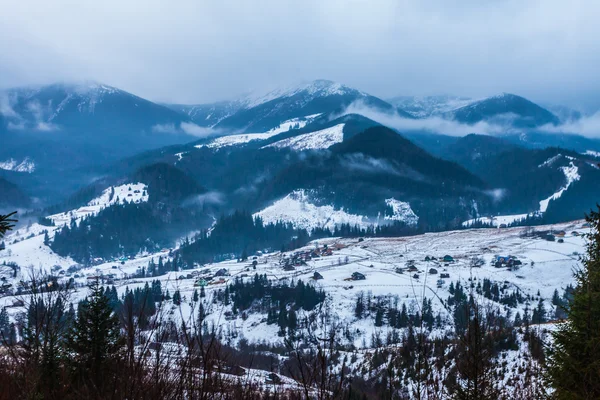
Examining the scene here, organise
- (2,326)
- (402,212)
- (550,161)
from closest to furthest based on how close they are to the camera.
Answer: (2,326) < (402,212) < (550,161)

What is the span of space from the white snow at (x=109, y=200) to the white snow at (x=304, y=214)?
43.5 metres

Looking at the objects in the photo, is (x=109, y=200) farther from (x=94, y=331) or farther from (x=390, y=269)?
(x=94, y=331)

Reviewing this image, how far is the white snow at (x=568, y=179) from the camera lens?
14562 cm

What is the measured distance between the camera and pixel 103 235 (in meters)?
128

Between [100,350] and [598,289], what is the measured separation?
9.89 meters

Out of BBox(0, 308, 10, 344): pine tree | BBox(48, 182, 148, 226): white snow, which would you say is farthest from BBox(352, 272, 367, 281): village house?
BBox(48, 182, 148, 226): white snow

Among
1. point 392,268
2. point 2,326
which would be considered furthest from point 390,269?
point 2,326

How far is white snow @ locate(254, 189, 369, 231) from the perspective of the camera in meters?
128

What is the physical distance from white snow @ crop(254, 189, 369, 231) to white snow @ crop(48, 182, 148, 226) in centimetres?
4345

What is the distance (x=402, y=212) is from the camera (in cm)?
13875

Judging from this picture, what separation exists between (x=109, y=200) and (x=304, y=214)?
223 ft

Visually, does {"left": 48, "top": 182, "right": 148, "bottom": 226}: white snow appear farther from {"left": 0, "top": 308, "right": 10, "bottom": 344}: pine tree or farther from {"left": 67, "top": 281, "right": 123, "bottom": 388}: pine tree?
{"left": 67, "top": 281, "right": 123, "bottom": 388}: pine tree

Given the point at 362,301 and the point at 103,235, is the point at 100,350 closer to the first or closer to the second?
the point at 362,301

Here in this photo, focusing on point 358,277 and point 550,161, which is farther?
point 550,161
